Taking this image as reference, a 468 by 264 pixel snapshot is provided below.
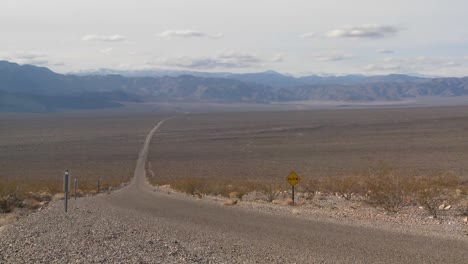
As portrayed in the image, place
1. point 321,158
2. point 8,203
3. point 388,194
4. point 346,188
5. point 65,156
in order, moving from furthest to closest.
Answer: point 65,156 → point 321,158 → point 346,188 → point 8,203 → point 388,194

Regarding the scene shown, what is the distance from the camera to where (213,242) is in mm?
11086

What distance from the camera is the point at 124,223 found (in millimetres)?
13594

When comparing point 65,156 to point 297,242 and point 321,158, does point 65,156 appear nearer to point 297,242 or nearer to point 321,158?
point 321,158

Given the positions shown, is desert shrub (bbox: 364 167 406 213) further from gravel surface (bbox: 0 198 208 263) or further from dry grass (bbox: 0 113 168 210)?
dry grass (bbox: 0 113 168 210)

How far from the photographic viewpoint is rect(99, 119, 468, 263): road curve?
9547 mm

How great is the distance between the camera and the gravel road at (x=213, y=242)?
9.45 m

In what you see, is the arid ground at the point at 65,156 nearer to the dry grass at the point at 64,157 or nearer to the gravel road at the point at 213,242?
the dry grass at the point at 64,157

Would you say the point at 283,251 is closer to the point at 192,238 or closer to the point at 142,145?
the point at 192,238

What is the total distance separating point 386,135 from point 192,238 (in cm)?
7275

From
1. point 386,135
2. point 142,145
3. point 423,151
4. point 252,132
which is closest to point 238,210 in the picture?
point 423,151

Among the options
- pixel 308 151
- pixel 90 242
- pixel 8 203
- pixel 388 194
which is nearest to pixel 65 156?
pixel 308 151

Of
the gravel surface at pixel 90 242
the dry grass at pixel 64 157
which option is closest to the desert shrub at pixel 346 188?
the gravel surface at pixel 90 242

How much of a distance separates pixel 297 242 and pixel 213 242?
149 centimetres

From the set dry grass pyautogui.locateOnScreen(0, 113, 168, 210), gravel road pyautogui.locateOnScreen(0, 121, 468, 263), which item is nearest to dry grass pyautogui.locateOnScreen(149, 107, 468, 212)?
dry grass pyautogui.locateOnScreen(0, 113, 168, 210)
